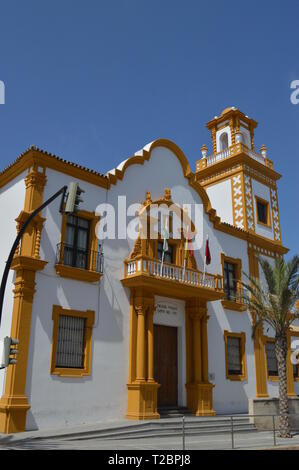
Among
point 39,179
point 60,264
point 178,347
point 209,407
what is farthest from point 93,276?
point 209,407

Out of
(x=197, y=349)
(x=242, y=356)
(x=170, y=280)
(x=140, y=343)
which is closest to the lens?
(x=140, y=343)

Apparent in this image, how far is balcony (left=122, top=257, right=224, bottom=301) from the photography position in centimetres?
1800

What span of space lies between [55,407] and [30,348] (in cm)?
216

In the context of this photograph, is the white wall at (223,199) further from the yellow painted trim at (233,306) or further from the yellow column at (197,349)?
the yellow column at (197,349)

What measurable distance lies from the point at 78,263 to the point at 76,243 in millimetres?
778

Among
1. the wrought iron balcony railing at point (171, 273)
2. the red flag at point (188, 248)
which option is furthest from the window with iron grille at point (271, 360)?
the red flag at point (188, 248)

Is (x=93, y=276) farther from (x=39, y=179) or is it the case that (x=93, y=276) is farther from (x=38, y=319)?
(x=39, y=179)

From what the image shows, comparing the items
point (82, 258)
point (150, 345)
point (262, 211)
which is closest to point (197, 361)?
point (150, 345)

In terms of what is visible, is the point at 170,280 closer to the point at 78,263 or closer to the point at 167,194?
the point at 78,263

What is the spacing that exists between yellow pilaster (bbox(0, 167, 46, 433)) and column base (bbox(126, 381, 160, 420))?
4.27 metres

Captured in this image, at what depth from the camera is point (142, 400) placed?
1705cm

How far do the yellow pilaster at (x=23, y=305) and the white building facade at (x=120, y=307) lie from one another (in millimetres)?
35
